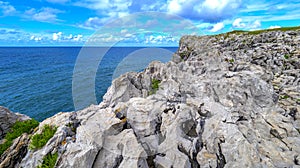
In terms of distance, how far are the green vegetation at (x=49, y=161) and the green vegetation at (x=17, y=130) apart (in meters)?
5.16

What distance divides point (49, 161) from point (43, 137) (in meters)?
2.65

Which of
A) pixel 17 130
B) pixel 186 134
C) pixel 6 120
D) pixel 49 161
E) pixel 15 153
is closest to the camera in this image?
pixel 49 161

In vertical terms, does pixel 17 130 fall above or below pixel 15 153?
above

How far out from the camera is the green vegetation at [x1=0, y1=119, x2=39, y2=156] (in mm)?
15714

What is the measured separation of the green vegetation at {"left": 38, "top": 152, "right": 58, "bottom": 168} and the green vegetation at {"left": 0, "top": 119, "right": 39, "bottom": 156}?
516cm

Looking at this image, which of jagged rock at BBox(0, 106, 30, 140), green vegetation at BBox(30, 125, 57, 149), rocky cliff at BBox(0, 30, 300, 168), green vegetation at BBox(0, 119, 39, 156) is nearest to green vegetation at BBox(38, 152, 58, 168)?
rocky cliff at BBox(0, 30, 300, 168)

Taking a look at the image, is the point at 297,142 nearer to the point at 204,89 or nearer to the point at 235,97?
the point at 235,97

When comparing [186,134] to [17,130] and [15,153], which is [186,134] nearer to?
[15,153]

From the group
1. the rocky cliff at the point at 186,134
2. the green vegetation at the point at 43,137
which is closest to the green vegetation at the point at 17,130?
the rocky cliff at the point at 186,134

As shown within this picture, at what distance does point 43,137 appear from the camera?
14609 mm

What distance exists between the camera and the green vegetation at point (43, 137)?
1400 centimetres

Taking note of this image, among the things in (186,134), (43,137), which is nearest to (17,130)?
(43,137)

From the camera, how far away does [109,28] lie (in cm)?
2272

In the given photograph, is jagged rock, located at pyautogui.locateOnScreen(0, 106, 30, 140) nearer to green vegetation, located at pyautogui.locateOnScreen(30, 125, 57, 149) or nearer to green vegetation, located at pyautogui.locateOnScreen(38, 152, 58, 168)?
green vegetation, located at pyautogui.locateOnScreen(30, 125, 57, 149)
